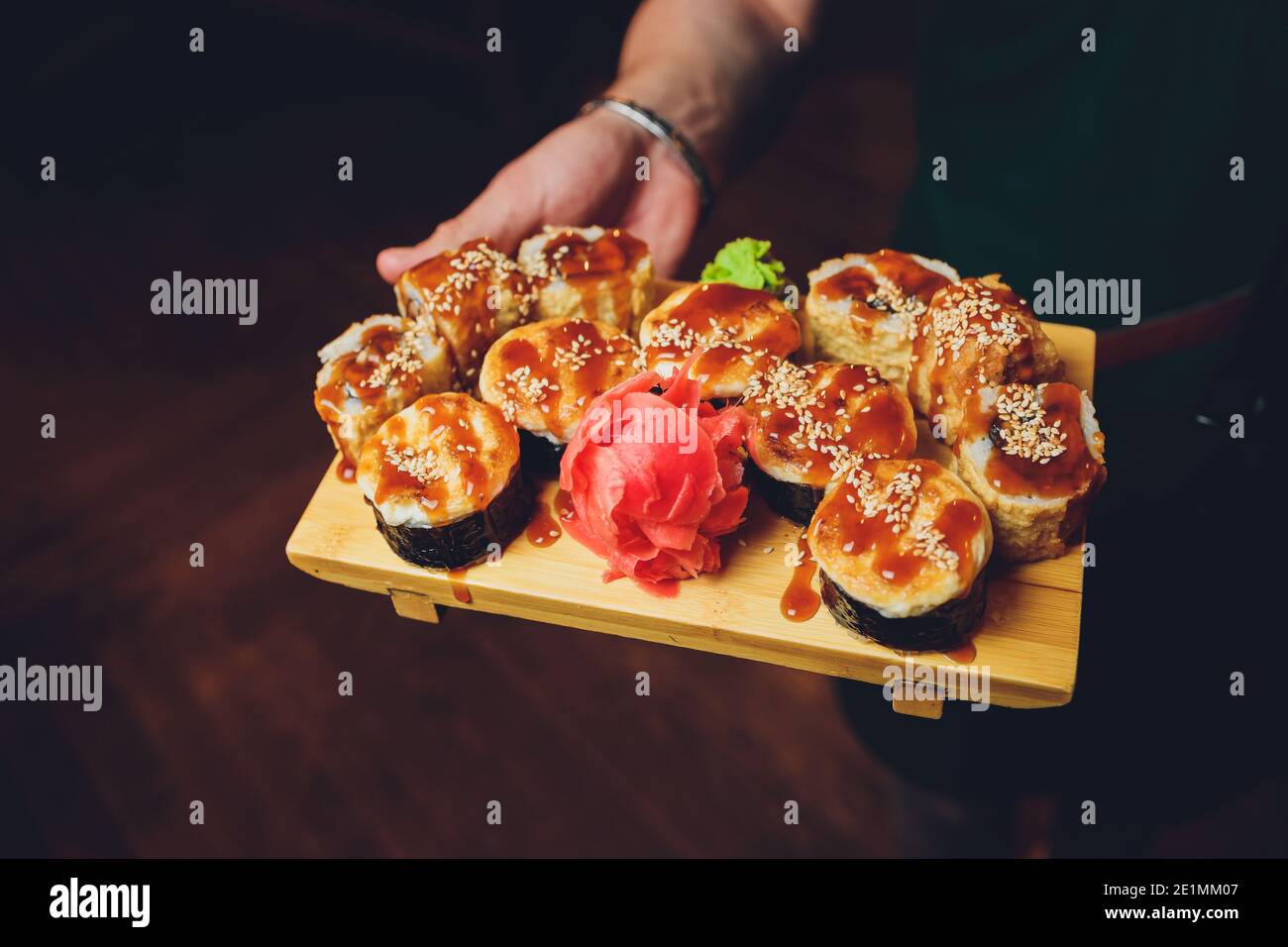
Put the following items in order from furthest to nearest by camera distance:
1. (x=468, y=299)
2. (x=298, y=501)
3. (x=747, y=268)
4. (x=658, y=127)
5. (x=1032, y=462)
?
(x=298, y=501) < (x=658, y=127) < (x=747, y=268) < (x=468, y=299) < (x=1032, y=462)

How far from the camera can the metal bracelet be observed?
2602 millimetres

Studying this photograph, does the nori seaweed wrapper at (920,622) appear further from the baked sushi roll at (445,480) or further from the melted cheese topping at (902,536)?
the baked sushi roll at (445,480)

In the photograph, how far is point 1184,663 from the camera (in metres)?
2.20

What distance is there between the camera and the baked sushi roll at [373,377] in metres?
2.02

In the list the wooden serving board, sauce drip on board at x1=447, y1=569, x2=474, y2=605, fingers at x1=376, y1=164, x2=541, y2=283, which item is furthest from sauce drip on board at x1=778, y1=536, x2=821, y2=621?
fingers at x1=376, y1=164, x2=541, y2=283

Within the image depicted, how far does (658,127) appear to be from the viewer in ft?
8.54

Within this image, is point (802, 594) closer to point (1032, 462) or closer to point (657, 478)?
point (657, 478)

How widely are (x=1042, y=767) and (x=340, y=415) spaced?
6.10 ft

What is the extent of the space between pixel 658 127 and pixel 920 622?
156cm

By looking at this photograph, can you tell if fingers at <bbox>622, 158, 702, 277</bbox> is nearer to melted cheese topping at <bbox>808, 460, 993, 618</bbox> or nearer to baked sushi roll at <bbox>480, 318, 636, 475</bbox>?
baked sushi roll at <bbox>480, 318, 636, 475</bbox>

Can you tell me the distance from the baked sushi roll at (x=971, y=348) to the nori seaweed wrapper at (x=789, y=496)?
0.96 ft

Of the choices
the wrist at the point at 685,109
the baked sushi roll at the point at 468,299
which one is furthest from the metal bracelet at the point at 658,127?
the baked sushi roll at the point at 468,299

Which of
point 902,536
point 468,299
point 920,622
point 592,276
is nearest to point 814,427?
point 902,536

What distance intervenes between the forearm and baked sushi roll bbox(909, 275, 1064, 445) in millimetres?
1021
